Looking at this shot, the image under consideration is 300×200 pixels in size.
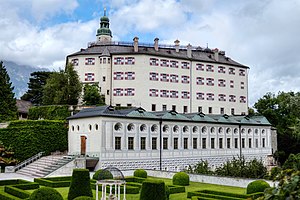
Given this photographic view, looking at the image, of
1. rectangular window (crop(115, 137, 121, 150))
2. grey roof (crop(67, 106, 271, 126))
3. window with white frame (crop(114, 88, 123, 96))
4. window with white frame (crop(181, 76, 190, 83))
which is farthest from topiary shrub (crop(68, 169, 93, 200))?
window with white frame (crop(181, 76, 190, 83))

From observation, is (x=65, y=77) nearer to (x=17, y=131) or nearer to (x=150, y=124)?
(x=17, y=131)

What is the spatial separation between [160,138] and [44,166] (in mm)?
9849

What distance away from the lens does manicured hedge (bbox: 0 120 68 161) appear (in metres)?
31.1

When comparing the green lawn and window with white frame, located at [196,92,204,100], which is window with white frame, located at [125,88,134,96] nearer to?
window with white frame, located at [196,92,204,100]

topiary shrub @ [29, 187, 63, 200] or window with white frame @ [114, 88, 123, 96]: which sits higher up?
window with white frame @ [114, 88, 123, 96]

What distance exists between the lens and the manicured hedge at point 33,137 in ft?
102

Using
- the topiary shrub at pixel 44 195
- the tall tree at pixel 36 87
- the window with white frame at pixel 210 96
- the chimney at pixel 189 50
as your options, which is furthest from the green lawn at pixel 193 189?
the tall tree at pixel 36 87

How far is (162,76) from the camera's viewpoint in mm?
45938

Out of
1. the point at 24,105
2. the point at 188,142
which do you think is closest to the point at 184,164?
the point at 188,142

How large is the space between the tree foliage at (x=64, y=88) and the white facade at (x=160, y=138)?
901cm

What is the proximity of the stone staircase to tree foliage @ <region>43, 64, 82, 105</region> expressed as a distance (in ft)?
36.5

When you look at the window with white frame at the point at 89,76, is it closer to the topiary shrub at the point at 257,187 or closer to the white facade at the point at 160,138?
the white facade at the point at 160,138

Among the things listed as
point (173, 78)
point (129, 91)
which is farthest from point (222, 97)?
point (129, 91)

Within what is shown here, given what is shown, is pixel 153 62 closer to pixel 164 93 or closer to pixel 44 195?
pixel 164 93
